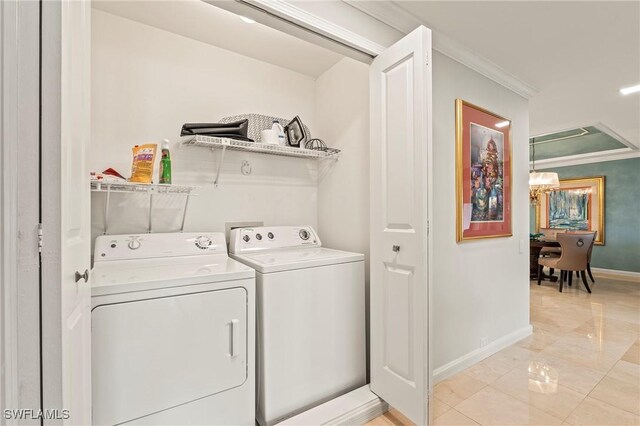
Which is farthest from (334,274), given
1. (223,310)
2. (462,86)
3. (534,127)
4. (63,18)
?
(534,127)

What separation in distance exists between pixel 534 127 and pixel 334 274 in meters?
3.98

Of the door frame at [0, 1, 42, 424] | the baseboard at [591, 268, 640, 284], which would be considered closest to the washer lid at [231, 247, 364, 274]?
the door frame at [0, 1, 42, 424]

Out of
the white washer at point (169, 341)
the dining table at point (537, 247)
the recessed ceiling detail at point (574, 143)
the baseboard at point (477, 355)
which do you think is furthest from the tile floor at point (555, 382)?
the recessed ceiling detail at point (574, 143)

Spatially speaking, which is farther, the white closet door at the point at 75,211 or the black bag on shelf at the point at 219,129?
the black bag on shelf at the point at 219,129

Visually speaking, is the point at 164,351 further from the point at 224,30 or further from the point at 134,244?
the point at 224,30

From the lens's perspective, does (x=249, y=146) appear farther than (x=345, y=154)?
No

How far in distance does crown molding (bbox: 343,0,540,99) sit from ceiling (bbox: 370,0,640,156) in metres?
0.03

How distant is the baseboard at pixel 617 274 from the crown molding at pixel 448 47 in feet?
16.7

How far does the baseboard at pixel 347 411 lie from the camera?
155 cm

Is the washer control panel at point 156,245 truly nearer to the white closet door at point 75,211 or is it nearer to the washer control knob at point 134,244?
the washer control knob at point 134,244

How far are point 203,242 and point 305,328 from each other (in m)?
0.84

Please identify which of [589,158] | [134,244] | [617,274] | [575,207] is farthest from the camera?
[575,207]

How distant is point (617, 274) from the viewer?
5.74 meters

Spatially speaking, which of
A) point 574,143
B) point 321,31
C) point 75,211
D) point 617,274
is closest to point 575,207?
point 617,274
